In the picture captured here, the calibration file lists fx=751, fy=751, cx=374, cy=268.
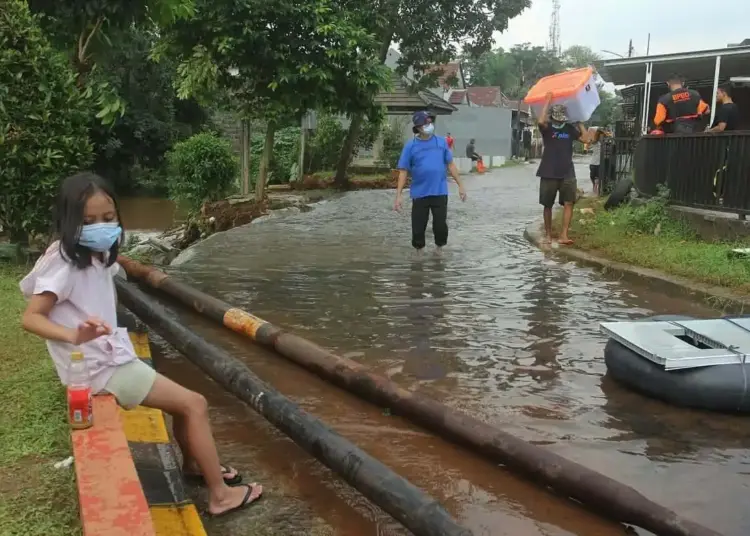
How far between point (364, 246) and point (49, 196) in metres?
4.42

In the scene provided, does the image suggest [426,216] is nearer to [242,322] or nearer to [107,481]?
[242,322]

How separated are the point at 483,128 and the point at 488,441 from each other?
44.3 meters

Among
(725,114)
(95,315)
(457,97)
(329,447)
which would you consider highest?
(457,97)

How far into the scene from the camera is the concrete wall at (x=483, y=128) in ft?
150

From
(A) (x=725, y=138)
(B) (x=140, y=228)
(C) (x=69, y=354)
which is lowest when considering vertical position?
(B) (x=140, y=228)

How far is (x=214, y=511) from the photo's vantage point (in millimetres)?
3303

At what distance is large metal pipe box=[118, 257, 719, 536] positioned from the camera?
10.1 feet

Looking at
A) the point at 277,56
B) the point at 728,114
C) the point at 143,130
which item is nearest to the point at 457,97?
the point at 143,130

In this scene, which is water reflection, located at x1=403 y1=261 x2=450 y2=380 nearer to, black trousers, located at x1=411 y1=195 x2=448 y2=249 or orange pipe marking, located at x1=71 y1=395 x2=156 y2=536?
black trousers, located at x1=411 y1=195 x2=448 y2=249

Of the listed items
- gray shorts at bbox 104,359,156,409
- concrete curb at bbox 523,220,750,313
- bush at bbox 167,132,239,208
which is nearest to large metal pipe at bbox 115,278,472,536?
gray shorts at bbox 104,359,156,409

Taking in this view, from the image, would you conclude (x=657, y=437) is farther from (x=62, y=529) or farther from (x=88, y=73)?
(x=88, y=73)

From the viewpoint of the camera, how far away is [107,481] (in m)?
2.77

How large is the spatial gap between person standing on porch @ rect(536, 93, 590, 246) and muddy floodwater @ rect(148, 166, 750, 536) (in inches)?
35.6

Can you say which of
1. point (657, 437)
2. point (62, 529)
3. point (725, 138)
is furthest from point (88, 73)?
point (725, 138)
